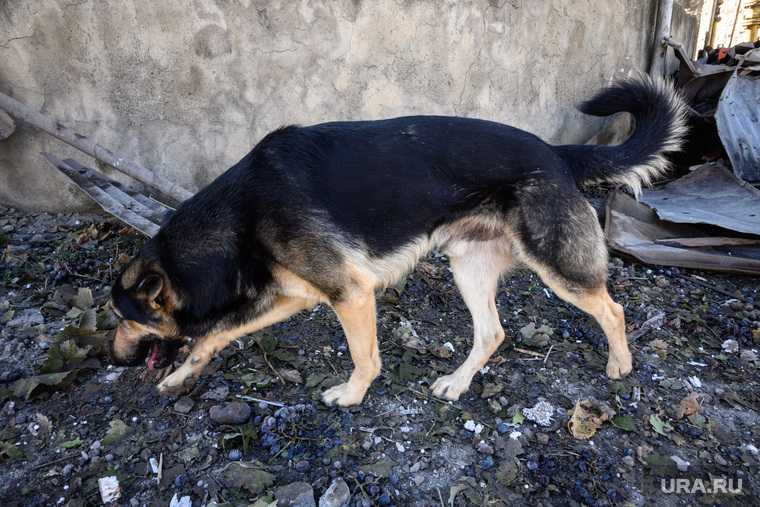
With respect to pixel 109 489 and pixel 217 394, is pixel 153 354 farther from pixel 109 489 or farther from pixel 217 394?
pixel 109 489

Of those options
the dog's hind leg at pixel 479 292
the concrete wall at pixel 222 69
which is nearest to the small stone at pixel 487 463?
the dog's hind leg at pixel 479 292

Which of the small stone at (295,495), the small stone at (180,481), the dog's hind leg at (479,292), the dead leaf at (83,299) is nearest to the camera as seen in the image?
the small stone at (295,495)


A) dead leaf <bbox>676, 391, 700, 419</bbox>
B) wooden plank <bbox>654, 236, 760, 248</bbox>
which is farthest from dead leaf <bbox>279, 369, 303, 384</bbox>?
wooden plank <bbox>654, 236, 760, 248</bbox>

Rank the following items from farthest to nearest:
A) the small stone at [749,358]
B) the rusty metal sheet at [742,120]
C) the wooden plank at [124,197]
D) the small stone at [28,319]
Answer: the rusty metal sheet at [742,120], the wooden plank at [124,197], the small stone at [28,319], the small stone at [749,358]

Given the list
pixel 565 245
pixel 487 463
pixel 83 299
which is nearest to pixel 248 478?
pixel 487 463

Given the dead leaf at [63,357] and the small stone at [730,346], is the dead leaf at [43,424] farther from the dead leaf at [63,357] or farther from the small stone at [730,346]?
the small stone at [730,346]

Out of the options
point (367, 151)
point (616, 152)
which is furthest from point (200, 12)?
point (616, 152)

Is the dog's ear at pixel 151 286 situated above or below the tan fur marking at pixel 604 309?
above

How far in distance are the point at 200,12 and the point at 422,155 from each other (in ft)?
9.86

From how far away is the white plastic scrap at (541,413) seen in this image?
2.61m

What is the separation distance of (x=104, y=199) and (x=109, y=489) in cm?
241

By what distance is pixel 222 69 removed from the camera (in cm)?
443

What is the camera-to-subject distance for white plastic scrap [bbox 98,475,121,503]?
2082 millimetres

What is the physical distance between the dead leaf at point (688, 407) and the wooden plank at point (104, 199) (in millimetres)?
3518
